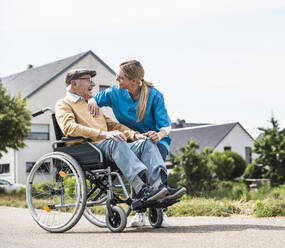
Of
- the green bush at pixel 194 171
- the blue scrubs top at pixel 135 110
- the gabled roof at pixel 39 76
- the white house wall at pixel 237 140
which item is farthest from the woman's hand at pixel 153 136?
the white house wall at pixel 237 140

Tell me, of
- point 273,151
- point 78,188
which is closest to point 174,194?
point 78,188

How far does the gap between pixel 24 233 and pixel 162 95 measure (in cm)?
184

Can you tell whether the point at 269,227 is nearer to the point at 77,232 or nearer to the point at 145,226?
the point at 145,226

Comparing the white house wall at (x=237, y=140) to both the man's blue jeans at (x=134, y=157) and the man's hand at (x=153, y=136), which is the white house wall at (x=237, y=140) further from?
the man's blue jeans at (x=134, y=157)

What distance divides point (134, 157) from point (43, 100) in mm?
32920

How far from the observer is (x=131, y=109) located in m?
5.28

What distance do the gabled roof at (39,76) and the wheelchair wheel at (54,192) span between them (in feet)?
103

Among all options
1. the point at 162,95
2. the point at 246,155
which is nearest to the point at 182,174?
the point at 162,95

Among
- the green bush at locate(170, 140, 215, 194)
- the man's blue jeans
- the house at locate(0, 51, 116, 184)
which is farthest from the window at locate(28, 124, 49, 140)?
the man's blue jeans

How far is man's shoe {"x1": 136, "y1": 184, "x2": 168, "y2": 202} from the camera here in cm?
437

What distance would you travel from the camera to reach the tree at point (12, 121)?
2078 centimetres

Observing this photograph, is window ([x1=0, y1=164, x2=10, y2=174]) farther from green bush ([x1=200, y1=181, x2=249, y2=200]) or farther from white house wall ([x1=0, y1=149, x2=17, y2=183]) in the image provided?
green bush ([x1=200, y1=181, x2=249, y2=200])

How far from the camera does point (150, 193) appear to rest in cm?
443

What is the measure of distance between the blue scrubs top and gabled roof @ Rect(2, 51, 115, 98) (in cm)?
3174
